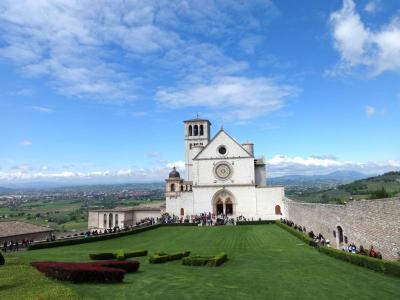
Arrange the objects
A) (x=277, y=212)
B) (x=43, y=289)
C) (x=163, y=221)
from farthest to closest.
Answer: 1. (x=277, y=212)
2. (x=163, y=221)
3. (x=43, y=289)

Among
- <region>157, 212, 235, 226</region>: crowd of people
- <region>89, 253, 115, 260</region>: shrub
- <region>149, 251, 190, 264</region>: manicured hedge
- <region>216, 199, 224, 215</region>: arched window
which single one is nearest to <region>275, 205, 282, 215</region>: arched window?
<region>157, 212, 235, 226</region>: crowd of people

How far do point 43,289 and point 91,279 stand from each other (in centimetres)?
218

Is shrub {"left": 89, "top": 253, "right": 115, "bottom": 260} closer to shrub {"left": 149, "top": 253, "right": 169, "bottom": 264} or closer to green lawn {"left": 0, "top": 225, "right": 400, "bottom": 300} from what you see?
green lawn {"left": 0, "top": 225, "right": 400, "bottom": 300}

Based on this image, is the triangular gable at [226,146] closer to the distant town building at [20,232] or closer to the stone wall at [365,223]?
the distant town building at [20,232]

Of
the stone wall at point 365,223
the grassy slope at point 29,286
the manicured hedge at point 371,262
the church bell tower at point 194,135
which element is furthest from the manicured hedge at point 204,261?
the church bell tower at point 194,135

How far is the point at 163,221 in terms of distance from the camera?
53812 mm

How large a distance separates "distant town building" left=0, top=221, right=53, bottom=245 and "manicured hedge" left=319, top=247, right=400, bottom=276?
26.6m

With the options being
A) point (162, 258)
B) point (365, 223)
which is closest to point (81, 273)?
point (162, 258)

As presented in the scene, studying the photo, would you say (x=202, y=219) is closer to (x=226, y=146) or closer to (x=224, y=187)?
(x=224, y=187)

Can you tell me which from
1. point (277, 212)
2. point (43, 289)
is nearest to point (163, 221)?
point (277, 212)

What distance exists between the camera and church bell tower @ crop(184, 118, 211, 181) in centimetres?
6944

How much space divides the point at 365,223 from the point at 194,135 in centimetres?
5026

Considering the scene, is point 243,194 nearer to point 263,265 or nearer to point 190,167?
point 190,167

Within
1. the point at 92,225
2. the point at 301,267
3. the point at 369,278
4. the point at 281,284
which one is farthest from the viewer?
the point at 92,225
